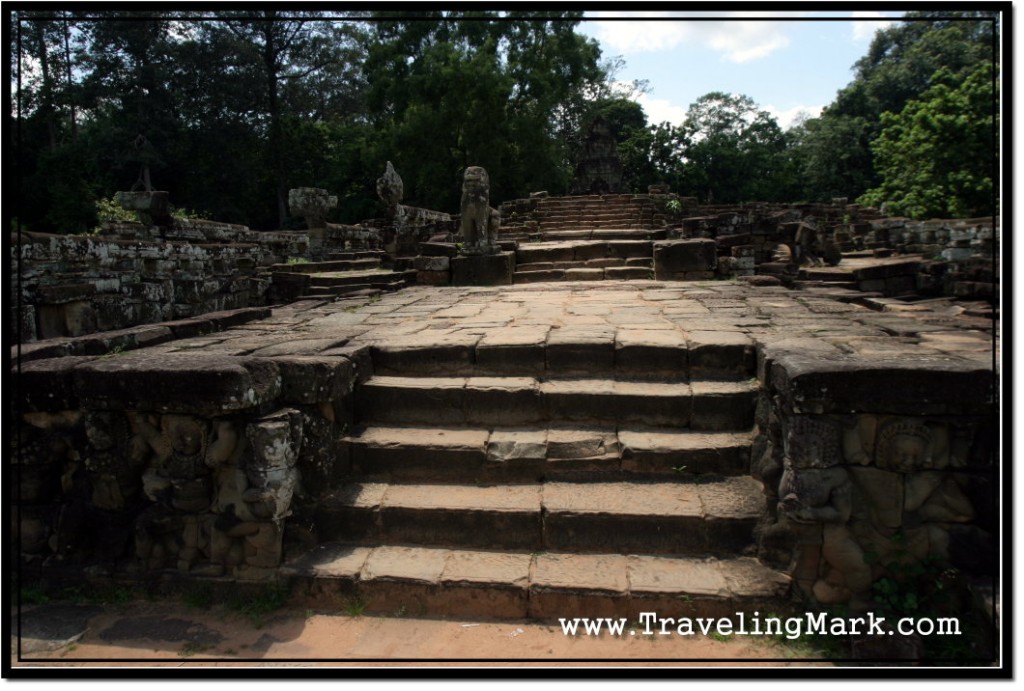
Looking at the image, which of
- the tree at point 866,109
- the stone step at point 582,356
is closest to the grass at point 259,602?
the stone step at point 582,356

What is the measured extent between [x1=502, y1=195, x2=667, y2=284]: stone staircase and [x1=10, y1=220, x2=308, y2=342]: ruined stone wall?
4434 millimetres

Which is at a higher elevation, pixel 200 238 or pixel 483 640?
pixel 200 238

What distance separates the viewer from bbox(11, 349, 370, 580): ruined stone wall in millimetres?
2799

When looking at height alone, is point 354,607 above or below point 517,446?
below

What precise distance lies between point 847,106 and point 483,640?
134ft

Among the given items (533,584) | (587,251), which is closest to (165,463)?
(533,584)

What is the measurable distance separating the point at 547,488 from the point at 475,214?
7618mm

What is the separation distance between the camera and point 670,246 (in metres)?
9.88

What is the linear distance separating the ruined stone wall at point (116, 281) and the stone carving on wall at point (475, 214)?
3272 mm

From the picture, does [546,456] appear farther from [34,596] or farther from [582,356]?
[34,596]

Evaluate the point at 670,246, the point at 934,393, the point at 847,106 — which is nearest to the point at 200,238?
the point at 670,246

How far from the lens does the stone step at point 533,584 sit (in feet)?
8.38

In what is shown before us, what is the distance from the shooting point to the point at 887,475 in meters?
2.53

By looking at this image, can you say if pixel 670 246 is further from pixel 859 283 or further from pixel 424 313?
pixel 424 313
